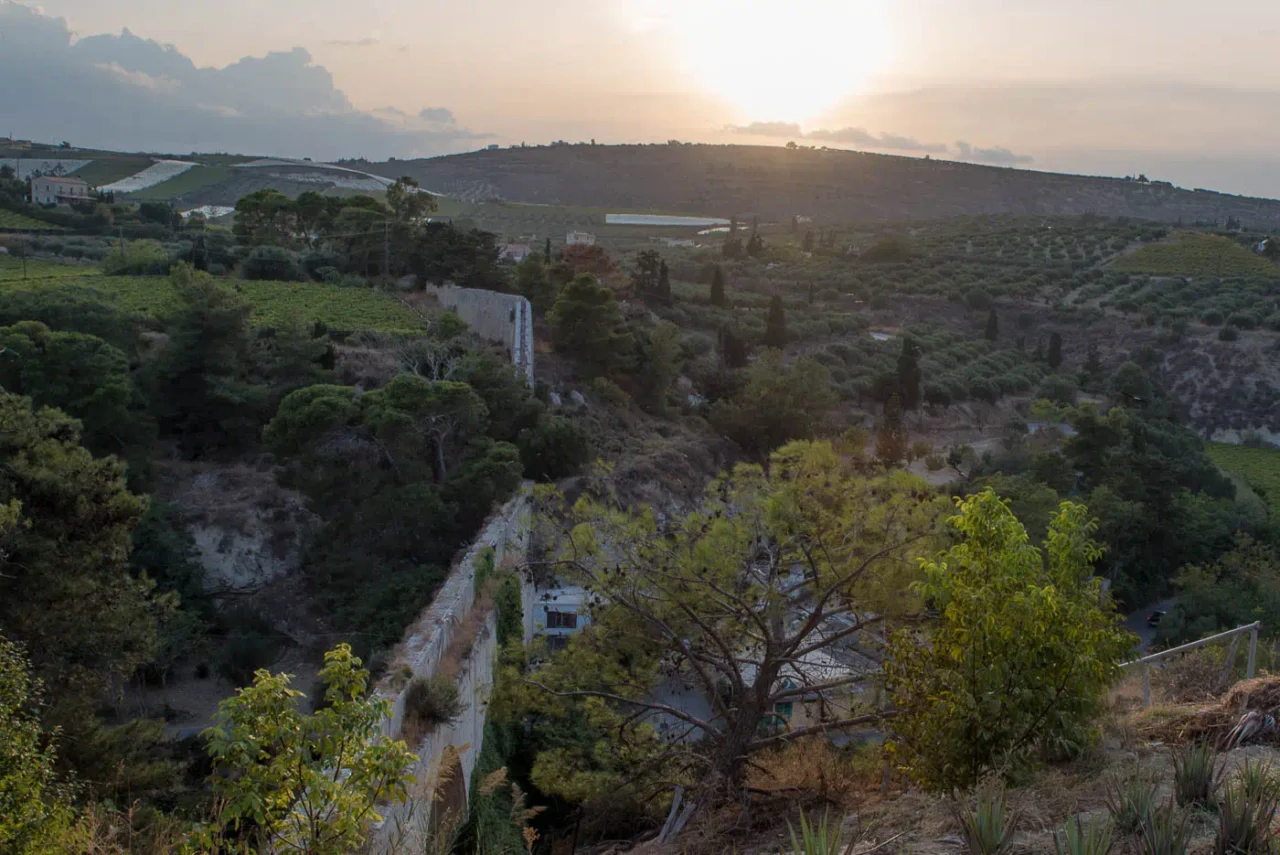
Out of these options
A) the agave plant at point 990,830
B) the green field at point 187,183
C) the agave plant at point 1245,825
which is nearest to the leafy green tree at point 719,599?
the agave plant at point 990,830

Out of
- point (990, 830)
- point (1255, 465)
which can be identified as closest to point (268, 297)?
point (990, 830)

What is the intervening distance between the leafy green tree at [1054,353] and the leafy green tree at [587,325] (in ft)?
80.8

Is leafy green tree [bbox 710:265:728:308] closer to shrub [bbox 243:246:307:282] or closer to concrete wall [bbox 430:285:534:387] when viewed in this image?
concrete wall [bbox 430:285:534:387]

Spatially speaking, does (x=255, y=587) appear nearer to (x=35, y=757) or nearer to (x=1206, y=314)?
(x=35, y=757)

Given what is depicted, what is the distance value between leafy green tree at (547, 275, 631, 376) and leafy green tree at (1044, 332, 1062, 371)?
2462 centimetres

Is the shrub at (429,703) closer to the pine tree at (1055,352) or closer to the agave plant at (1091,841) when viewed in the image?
the agave plant at (1091,841)

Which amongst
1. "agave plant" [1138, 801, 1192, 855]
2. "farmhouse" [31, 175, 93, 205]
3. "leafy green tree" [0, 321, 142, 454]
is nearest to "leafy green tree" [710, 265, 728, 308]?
"leafy green tree" [0, 321, 142, 454]

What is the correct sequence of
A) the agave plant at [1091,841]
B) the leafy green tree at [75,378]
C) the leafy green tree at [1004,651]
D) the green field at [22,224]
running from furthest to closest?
1. the green field at [22,224]
2. the leafy green tree at [75,378]
3. the leafy green tree at [1004,651]
4. the agave plant at [1091,841]

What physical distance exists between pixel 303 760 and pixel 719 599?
217 inches

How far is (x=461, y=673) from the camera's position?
1052 centimetres

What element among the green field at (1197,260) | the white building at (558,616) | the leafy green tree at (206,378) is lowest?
the white building at (558,616)

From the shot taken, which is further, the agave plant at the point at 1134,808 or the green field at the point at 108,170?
the green field at the point at 108,170

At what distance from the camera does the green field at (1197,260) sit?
56125mm

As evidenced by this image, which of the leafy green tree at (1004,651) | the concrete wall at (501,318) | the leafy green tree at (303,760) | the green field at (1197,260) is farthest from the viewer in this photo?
the green field at (1197,260)
